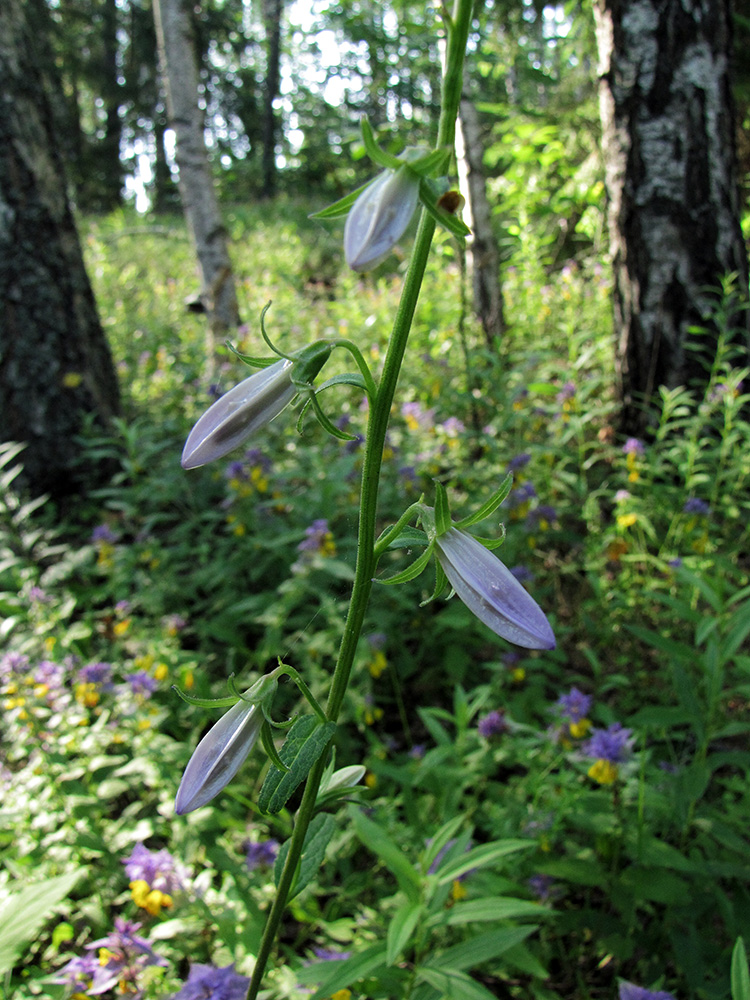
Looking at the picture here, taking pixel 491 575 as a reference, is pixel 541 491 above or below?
below

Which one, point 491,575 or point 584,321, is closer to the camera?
point 491,575

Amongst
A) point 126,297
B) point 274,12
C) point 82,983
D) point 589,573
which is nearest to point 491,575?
point 82,983

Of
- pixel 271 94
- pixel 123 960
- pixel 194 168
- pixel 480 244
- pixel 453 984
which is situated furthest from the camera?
pixel 271 94

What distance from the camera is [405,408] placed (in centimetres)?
358

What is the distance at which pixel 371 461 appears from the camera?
0.79 m

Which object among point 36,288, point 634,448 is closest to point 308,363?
point 634,448

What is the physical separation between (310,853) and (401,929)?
31 centimetres

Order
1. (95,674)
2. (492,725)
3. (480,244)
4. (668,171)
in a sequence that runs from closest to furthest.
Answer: (492,725), (95,674), (668,171), (480,244)

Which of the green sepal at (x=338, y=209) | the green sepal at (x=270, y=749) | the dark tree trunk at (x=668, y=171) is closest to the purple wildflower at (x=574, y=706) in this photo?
the green sepal at (x=270, y=749)

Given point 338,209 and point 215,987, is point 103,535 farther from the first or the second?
point 338,209

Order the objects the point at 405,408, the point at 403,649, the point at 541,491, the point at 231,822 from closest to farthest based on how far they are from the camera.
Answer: the point at 231,822, the point at 403,649, the point at 541,491, the point at 405,408

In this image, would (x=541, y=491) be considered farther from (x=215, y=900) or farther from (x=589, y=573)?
(x=215, y=900)

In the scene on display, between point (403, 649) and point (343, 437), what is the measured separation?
1.79 m

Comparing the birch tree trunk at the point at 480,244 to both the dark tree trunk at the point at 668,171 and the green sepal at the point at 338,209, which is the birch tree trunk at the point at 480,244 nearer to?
the dark tree trunk at the point at 668,171
